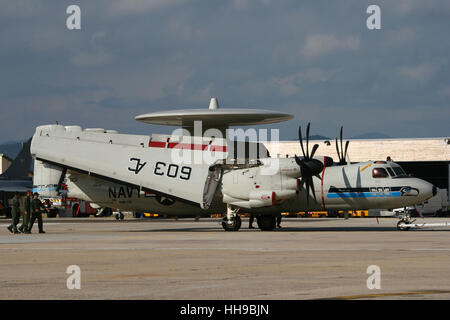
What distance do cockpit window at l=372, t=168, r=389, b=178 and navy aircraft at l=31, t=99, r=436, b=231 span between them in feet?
0.19

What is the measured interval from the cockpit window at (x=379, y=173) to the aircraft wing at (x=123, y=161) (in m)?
9.96

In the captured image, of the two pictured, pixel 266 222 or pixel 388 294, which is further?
pixel 266 222

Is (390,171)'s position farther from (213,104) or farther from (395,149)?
(395,149)

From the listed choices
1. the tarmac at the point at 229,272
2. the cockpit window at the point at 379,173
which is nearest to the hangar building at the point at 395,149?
the cockpit window at the point at 379,173

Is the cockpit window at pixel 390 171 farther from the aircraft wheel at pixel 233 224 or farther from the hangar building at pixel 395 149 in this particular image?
the hangar building at pixel 395 149

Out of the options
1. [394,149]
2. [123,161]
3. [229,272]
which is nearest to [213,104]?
[123,161]

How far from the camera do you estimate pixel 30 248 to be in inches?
1009

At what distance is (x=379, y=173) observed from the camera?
127 ft

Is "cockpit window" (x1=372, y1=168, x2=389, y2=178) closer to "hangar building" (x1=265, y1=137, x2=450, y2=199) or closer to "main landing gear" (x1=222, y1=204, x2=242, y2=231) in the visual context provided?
"main landing gear" (x1=222, y1=204, x2=242, y2=231)

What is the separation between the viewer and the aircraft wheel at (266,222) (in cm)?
4109

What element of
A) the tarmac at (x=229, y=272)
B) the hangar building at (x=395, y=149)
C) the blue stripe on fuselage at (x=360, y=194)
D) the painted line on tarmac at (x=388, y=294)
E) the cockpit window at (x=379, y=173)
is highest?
the hangar building at (x=395, y=149)

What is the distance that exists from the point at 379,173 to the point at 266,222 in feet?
24.4
